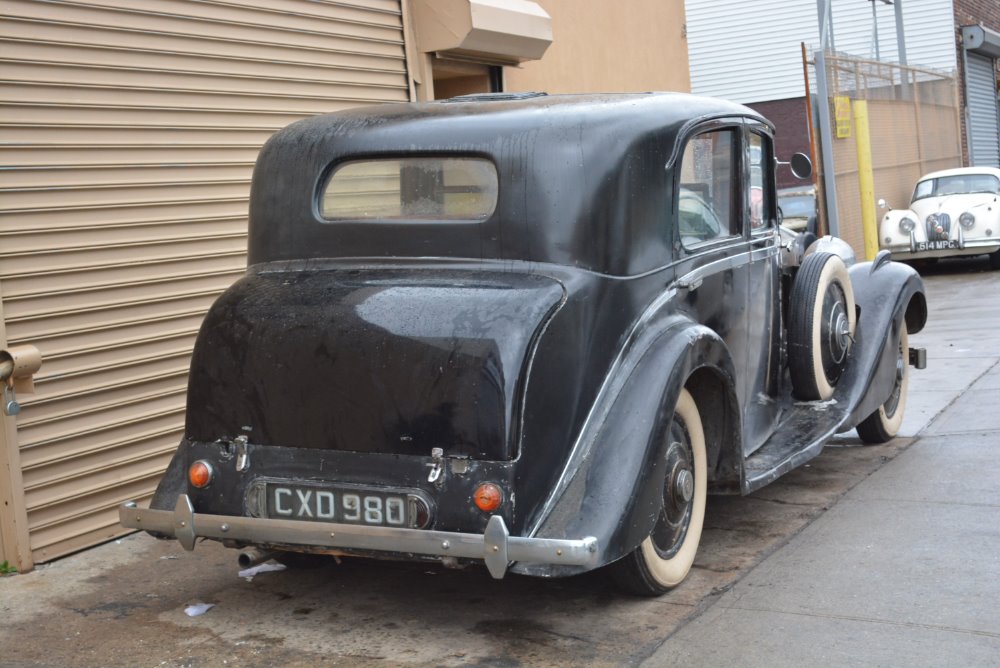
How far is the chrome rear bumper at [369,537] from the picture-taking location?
149 inches

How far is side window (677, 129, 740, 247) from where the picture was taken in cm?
491

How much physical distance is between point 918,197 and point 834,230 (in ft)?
6.99

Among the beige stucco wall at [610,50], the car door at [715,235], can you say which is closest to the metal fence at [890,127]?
the beige stucco wall at [610,50]

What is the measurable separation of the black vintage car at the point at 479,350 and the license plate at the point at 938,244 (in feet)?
40.8

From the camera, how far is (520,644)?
409 centimetres

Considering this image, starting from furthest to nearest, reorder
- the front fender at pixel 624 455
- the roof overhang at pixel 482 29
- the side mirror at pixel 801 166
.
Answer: the roof overhang at pixel 482 29 → the side mirror at pixel 801 166 → the front fender at pixel 624 455

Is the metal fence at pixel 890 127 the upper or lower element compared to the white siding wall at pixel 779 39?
lower

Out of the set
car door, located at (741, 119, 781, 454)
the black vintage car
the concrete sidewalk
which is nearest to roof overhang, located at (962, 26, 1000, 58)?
the concrete sidewalk

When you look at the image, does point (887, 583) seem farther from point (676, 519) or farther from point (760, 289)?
point (760, 289)

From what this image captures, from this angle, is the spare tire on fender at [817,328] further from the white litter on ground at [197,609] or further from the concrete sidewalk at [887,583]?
the white litter on ground at [197,609]

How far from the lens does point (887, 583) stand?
4473mm

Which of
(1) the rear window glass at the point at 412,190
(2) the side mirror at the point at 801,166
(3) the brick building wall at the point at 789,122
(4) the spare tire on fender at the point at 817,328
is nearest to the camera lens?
(1) the rear window glass at the point at 412,190

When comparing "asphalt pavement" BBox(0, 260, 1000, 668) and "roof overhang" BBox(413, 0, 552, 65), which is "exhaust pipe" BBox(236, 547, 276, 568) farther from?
"roof overhang" BBox(413, 0, 552, 65)

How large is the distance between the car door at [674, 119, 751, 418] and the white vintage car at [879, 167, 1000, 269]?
40.0ft
